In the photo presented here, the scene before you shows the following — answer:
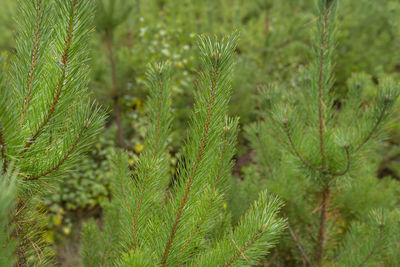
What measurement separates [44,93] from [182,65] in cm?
313

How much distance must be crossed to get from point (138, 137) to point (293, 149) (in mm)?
2955

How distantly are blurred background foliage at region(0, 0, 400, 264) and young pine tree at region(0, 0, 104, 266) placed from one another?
1230 millimetres

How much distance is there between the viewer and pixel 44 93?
2.67ft

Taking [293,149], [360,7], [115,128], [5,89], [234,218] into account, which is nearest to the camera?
[5,89]

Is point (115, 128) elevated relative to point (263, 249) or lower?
elevated

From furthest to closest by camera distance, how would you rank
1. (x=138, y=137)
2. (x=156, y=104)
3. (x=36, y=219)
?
(x=138, y=137) < (x=156, y=104) < (x=36, y=219)

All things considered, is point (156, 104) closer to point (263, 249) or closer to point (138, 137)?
point (263, 249)

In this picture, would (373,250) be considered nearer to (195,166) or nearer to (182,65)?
(195,166)

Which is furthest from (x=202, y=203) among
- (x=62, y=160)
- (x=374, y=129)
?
(x=374, y=129)

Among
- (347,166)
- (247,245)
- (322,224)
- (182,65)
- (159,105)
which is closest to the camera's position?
(247,245)

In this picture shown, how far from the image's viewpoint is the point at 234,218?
1.76 m

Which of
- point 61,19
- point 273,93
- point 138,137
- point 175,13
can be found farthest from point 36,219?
point 175,13

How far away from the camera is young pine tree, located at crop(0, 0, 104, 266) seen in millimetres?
758

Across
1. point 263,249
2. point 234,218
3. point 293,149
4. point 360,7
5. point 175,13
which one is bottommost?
point 234,218
